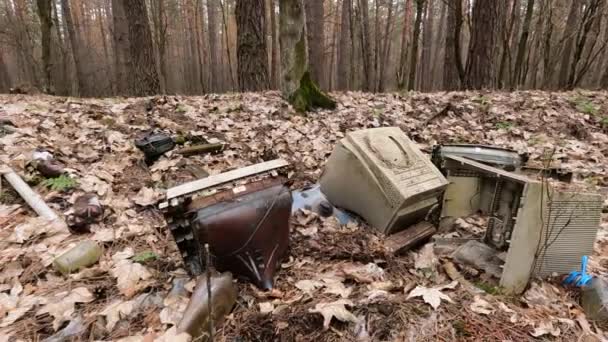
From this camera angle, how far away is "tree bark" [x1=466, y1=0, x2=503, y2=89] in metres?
6.96

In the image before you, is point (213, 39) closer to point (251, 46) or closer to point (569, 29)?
point (251, 46)

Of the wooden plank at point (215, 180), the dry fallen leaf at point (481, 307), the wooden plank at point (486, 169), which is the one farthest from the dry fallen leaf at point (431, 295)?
the wooden plank at point (215, 180)

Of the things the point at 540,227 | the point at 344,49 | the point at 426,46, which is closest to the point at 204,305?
the point at 540,227

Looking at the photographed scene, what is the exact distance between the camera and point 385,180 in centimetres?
264

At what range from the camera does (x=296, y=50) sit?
17.4ft

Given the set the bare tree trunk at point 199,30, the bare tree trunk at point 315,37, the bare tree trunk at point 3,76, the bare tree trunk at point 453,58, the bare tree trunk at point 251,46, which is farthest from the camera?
the bare tree trunk at point 199,30

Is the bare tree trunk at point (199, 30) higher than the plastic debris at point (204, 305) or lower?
higher

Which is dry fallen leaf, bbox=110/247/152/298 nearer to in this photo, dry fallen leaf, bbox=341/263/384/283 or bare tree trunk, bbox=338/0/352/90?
dry fallen leaf, bbox=341/263/384/283

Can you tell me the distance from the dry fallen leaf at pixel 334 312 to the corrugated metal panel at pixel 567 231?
4.19 feet

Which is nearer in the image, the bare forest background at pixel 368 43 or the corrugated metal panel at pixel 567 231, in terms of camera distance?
the corrugated metal panel at pixel 567 231

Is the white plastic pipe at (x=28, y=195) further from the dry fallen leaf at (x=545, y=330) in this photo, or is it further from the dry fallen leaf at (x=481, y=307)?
the dry fallen leaf at (x=545, y=330)

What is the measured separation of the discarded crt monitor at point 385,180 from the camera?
104 inches

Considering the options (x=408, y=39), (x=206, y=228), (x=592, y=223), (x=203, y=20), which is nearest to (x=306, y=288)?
(x=206, y=228)

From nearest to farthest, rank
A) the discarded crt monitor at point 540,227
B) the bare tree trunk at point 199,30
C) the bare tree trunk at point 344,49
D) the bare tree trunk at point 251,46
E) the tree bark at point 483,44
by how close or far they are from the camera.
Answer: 1. the discarded crt monitor at point 540,227
2. the bare tree trunk at point 251,46
3. the tree bark at point 483,44
4. the bare tree trunk at point 344,49
5. the bare tree trunk at point 199,30
